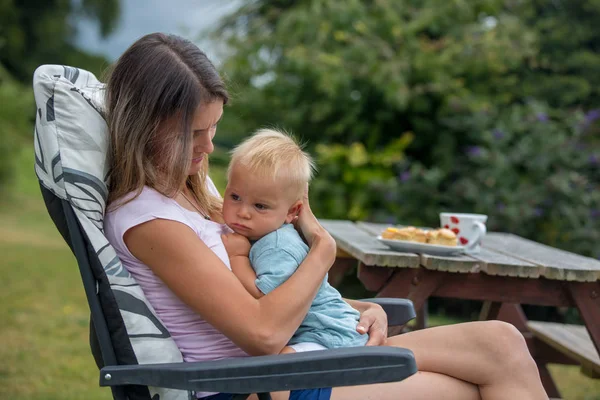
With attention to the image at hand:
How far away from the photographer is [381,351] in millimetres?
1518

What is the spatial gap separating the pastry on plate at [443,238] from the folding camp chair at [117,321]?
3.83 feet

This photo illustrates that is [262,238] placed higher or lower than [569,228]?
higher

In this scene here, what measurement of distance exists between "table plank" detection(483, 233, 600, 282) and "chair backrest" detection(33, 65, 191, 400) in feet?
4.55

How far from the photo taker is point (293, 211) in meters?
2.01

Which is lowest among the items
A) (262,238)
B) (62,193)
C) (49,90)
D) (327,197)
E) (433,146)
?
(327,197)

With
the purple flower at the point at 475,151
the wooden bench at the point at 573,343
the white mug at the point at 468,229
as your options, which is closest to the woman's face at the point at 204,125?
the white mug at the point at 468,229

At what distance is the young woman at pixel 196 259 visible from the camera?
1639 millimetres

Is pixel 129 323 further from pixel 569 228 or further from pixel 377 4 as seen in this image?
pixel 377 4

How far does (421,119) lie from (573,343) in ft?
11.9

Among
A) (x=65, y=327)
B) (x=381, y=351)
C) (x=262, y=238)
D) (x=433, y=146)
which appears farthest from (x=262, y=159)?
(x=433, y=146)

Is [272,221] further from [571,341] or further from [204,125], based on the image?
[571,341]

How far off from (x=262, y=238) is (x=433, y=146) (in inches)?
191

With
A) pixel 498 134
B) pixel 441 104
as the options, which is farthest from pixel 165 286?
pixel 441 104

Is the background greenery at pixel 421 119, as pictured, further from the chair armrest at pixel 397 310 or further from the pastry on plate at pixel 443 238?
the chair armrest at pixel 397 310
